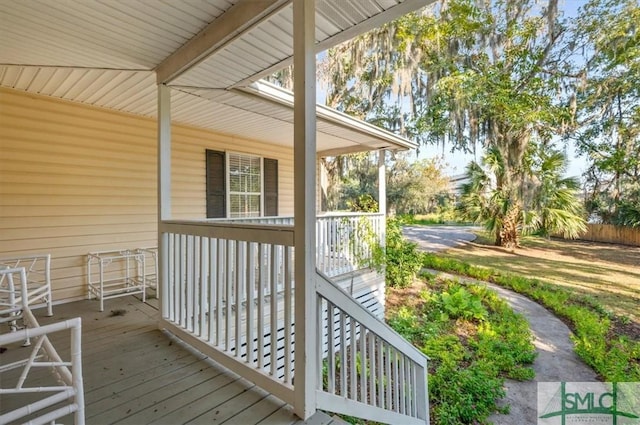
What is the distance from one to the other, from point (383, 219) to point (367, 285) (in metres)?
1.41

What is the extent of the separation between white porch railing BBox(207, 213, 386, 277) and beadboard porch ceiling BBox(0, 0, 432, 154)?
6.70ft

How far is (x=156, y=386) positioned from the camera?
2.02m

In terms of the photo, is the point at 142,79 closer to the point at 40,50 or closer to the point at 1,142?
the point at 40,50

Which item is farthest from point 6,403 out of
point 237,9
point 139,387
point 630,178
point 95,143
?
point 630,178

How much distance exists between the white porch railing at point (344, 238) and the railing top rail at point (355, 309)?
2565 millimetres

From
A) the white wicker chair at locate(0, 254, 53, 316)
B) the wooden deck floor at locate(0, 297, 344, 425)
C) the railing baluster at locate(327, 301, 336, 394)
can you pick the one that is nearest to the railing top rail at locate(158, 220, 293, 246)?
the railing baluster at locate(327, 301, 336, 394)

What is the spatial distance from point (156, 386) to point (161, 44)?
8.58 feet

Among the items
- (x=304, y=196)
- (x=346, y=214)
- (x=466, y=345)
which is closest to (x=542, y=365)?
(x=466, y=345)

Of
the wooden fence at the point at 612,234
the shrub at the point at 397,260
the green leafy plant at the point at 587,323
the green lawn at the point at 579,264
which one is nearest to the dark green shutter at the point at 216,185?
the shrub at the point at 397,260

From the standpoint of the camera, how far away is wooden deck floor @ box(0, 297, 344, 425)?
1741mm

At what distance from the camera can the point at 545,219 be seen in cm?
1012

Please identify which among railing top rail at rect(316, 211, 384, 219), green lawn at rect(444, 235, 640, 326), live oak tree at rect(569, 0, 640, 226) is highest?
live oak tree at rect(569, 0, 640, 226)

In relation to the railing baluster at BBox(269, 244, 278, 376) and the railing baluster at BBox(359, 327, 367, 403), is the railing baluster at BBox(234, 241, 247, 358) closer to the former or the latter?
the railing baluster at BBox(269, 244, 278, 376)

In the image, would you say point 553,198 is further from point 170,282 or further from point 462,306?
point 170,282
